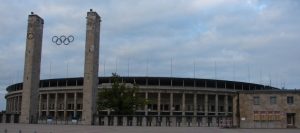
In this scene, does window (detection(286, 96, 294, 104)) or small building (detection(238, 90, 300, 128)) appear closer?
small building (detection(238, 90, 300, 128))

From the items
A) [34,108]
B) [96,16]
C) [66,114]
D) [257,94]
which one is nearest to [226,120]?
[257,94]

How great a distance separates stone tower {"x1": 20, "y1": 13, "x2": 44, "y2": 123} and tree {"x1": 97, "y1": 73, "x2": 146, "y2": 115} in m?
12.9

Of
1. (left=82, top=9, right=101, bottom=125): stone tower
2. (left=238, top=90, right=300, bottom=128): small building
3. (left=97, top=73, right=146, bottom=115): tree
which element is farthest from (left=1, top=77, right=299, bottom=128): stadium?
(left=238, top=90, right=300, bottom=128): small building

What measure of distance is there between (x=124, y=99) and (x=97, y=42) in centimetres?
1274

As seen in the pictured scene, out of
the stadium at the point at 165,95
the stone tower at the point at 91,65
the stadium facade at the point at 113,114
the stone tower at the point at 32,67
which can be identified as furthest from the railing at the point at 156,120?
the stadium at the point at 165,95

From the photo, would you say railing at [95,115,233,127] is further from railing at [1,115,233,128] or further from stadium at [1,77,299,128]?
stadium at [1,77,299,128]

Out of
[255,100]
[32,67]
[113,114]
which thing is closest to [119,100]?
[113,114]

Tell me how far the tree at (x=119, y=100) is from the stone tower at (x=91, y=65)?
8721mm

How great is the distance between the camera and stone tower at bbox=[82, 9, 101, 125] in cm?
7319

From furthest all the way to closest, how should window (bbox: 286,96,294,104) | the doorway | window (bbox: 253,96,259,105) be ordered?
window (bbox: 253,96,259,105) → window (bbox: 286,96,294,104) → the doorway

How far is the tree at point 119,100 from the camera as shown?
82938 mm

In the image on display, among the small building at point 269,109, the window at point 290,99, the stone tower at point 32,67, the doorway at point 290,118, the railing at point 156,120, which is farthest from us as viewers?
the stone tower at point 32,67

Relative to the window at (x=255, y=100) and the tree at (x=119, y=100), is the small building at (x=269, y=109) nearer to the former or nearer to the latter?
the window at (x=255, y=100)

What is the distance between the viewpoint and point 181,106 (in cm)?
13388
